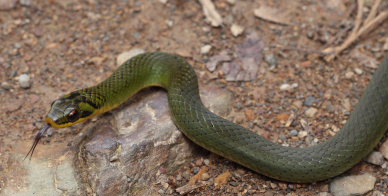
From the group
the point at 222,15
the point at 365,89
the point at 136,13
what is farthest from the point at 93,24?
the point at 365,89

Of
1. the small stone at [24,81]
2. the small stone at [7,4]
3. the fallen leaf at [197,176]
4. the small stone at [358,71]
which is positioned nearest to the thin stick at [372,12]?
the small stone at [358,71]

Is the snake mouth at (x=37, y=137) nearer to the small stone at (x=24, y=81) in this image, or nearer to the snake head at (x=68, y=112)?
the snake head at (x=68, y=112)

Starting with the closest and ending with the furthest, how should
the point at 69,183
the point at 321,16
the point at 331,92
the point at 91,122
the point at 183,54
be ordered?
1. the point at 69,183
2. the point at 91,122
3. the point at 331,92
4. the point at 183,54
5. the point at 321,16

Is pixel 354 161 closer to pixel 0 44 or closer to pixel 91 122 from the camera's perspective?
pixel 91 122

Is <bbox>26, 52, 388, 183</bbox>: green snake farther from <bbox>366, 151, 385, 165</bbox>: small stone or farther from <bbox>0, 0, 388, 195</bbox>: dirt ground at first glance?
<bbox>0, 0, 388, 195</bbox>: dirt ground

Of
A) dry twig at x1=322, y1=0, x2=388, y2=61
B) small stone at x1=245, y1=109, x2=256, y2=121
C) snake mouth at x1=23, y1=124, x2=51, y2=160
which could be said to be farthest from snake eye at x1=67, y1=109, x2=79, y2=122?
dry twig at x1=322, y1=0, x2=388, y2=61

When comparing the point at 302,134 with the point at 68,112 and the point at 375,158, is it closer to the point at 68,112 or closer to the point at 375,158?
the point at 375,158
